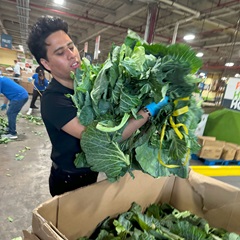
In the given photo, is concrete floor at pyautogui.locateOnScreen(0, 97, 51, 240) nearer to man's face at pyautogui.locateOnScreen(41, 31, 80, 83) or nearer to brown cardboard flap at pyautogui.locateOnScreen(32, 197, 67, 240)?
brown cardboard flap at pyautogui.locateOnScreen(32, 197, 67, 240)

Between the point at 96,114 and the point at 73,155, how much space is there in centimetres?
37

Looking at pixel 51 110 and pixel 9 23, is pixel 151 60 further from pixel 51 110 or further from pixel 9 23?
pixel 9 23

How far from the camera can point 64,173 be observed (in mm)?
1170

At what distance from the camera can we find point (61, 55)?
112cm

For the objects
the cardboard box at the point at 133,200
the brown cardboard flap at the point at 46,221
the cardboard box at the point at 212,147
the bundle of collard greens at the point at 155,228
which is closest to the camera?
the brown cardboard flap at the point at 46,221

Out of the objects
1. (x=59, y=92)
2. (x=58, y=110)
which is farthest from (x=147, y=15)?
(x=58, y=110)

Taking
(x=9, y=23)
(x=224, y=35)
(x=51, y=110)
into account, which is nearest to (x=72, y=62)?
(x=51, y=110)

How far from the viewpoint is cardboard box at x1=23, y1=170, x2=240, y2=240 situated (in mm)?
869

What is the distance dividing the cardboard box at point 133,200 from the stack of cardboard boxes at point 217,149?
244 centimetres

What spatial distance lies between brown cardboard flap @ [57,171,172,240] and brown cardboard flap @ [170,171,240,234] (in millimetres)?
183

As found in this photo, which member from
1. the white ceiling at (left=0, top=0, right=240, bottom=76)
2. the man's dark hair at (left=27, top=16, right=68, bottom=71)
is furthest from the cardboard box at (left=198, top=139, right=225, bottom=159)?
the man's dark hair at (left=27, top=16, right=68, bottom=71)

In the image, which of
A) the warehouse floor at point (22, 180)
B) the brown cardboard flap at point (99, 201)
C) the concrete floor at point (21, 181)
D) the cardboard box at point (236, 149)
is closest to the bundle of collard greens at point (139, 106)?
the brown cardboard flap at point (99, 201)

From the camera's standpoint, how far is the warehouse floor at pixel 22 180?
200cm

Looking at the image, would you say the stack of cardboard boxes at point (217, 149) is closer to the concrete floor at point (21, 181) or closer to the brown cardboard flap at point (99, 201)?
the brown cardboard flap at point (99, 201)
